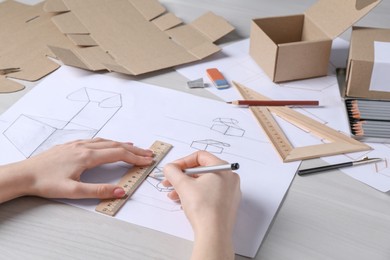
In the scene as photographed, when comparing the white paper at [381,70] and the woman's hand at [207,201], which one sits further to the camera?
the white paper at [381,70]

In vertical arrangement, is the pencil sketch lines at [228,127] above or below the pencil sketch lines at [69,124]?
below

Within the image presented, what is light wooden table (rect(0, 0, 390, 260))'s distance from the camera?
27.1 inches

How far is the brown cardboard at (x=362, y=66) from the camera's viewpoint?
0.95 meters

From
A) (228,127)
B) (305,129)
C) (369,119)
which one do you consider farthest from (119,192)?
(369,119)

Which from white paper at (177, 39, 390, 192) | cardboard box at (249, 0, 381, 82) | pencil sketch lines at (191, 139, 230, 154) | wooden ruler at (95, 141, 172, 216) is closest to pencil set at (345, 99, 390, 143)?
white paper at (177, 39, 390, 192)

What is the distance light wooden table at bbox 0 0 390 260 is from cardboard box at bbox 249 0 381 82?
0.95 ft

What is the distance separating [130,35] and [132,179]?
1.54ft

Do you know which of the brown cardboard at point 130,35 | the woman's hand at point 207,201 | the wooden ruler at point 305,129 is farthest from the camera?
the brown cardboard at point 130,35

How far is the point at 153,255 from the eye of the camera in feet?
2.23

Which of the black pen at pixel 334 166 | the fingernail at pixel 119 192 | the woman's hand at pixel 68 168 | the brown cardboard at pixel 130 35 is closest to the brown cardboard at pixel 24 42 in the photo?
the brown cardboard at pixel 130 35

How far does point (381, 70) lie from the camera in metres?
0.95

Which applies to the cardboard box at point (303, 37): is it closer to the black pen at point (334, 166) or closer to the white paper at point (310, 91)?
the white paper at point (310, 91)

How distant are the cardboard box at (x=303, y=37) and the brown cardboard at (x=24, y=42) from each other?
17.1 inches

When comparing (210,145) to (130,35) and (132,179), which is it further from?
(130,35)
